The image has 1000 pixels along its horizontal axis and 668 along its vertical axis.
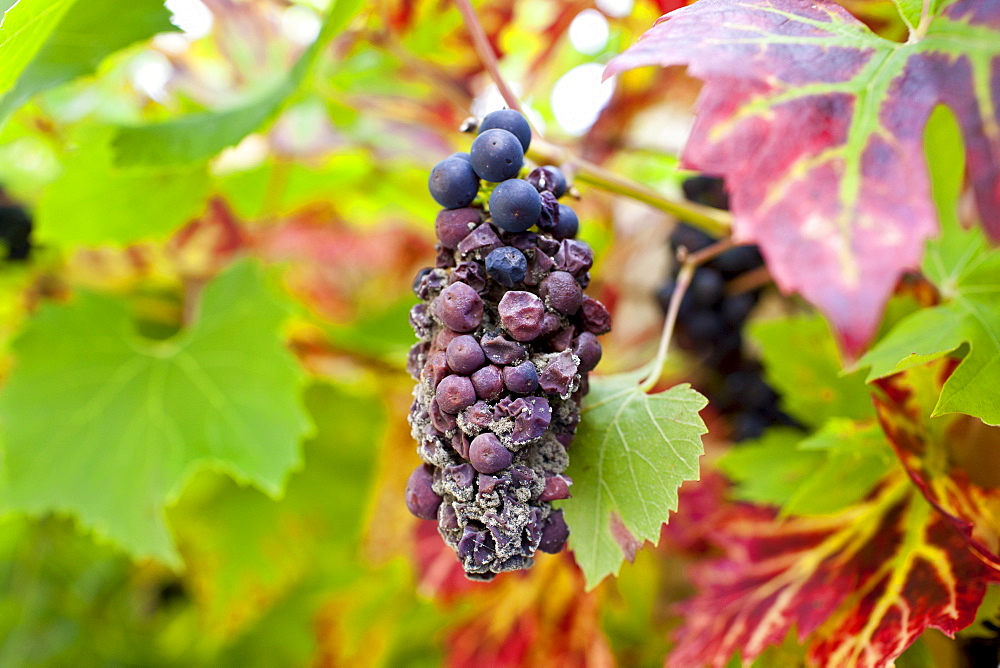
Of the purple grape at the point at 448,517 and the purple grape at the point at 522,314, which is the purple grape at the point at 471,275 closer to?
the purple grape at the point at 522,314

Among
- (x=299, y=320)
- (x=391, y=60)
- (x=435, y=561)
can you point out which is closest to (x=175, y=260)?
(x=299, y=320)

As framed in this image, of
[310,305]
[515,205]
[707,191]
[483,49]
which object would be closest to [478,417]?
[515,205]

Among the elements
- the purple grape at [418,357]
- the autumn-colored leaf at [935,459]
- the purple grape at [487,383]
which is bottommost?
the autumn-colored leaf at [935,459]

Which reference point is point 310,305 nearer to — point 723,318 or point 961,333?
point 723,318

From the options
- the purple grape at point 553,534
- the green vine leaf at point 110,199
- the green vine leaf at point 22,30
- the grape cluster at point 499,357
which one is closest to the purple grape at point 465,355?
the grape cluster at point 499,357

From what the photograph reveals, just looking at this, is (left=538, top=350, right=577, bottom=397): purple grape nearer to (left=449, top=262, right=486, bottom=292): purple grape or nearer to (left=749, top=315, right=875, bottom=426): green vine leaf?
(left=449, top=262, right=486, bottom=292): purple grape
